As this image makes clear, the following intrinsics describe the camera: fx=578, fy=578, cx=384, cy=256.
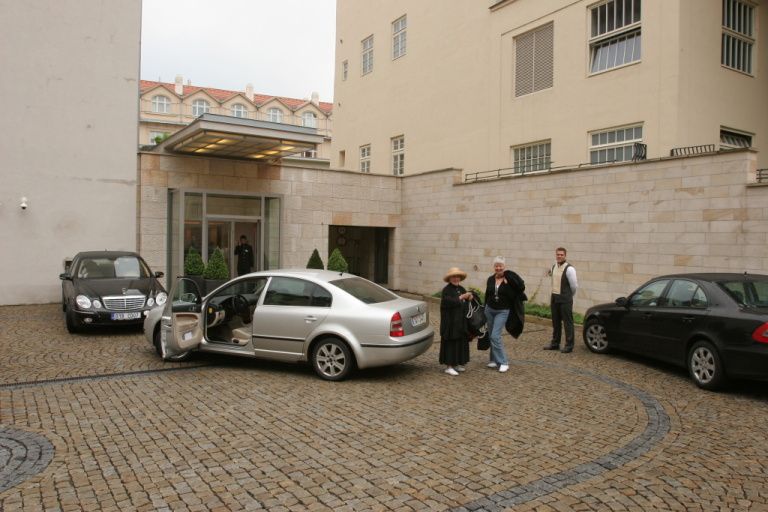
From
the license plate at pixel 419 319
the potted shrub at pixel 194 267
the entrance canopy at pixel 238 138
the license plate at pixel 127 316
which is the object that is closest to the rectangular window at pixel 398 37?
the entrance canopy at pixel 238 138

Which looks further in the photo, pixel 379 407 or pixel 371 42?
pixel 371 42

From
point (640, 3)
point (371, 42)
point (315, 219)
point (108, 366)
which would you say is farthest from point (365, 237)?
point (108, 366)

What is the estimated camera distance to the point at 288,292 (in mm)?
8188

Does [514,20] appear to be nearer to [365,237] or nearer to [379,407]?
[365,237]

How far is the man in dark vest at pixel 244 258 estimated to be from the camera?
1702 centimetres

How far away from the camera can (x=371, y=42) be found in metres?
27.6

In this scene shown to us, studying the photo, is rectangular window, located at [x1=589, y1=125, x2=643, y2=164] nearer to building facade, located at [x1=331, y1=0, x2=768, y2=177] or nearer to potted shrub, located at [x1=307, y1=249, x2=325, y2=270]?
building facade, located at [x1=331, y1=0, x2=768, y2=177]

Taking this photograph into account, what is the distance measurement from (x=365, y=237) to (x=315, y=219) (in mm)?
4498

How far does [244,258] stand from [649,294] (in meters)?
11.5

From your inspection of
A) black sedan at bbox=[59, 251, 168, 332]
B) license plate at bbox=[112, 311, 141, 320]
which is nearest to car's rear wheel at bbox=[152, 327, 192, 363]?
license plate at bbox=[112, 311, 141, 320]

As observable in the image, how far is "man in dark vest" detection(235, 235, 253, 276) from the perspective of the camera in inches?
670

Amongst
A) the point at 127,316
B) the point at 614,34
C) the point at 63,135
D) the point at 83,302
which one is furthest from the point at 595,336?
the point at 63,135

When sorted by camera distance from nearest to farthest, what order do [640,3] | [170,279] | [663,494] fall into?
1. [663,494]
2. [640,3]
3. [170,279]

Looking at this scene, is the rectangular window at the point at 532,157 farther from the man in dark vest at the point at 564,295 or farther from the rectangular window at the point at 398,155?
the man in dark vest at the point at 564,295
